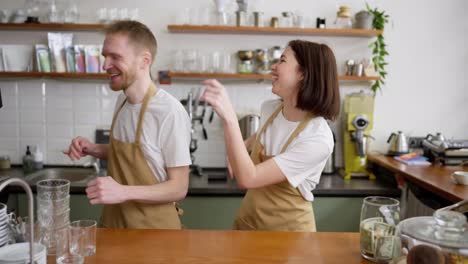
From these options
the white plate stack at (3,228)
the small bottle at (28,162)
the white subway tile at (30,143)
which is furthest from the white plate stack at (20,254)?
the white subway tile at (30,143)

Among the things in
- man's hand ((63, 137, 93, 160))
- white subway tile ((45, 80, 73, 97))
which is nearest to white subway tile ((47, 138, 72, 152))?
white subway tile ((45, 80, 73, 97))

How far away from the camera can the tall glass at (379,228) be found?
1313 mm

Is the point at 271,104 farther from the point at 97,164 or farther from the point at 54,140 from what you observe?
the point at 54,140

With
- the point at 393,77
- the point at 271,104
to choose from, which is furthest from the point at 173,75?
the point at 393,77

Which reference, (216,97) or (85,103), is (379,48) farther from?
(216,97)

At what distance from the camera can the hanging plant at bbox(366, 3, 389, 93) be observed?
11.2ft

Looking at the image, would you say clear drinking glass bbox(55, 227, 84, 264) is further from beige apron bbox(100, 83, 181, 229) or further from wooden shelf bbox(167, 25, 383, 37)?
wooden shelf bbox(167, 25, 383, 37)

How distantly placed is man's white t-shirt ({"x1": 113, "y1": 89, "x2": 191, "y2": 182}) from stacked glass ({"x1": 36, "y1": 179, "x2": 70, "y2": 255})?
Result: 1.47 ft

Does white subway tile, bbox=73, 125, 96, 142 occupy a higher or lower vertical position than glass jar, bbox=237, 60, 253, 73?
lower

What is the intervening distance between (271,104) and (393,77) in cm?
196

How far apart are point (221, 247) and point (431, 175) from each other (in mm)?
1910

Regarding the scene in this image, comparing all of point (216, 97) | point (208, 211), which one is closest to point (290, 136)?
point (216, 97)

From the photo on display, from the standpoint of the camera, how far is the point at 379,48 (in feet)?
11.5

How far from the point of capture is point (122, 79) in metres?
1.82
